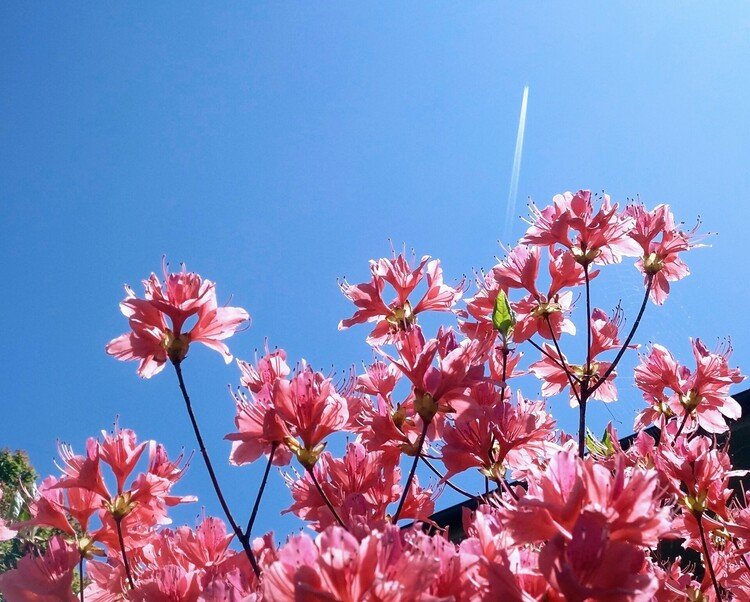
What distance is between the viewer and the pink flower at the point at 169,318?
5.31 ft

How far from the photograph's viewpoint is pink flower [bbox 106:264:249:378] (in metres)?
1.62

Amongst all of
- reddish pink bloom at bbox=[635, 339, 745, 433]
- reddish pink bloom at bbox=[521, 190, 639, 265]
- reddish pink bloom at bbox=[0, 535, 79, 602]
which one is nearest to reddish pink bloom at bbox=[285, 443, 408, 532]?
reddish pink bloom at bbox=[0, 535, 79, 602]

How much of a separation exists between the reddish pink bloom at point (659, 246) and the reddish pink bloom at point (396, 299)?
72 centimetres

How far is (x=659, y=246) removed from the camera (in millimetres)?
2402

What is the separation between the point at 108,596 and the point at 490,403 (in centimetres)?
100

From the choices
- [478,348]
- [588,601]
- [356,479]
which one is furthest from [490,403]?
[588,601]

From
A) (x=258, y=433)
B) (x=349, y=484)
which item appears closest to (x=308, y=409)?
(x=258, y=433)

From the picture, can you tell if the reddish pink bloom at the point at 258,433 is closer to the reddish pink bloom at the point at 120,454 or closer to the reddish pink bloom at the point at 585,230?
the reddish pink bloom at the point at 120,454

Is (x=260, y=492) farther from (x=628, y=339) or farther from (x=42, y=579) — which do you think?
(x=628, y=339)

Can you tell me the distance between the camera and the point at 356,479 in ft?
5.33

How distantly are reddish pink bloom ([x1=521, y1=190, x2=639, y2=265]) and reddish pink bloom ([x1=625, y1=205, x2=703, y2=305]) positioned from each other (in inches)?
8.6

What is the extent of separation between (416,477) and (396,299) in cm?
54

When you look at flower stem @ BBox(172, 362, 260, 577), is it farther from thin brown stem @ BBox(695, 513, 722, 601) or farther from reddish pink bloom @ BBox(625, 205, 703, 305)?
reddish pink bloom @ BBox(625, 205, 703, 305)

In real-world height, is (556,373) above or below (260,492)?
above
